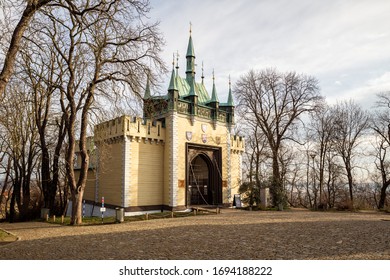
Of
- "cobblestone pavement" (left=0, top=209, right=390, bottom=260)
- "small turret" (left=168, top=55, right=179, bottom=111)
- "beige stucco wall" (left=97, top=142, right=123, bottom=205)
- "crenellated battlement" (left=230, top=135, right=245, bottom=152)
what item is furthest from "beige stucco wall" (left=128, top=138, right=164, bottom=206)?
"cobblestone pavement" (left=0, top=209, right=390, bottom=260)

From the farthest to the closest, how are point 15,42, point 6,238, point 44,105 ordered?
point 44,105 → point 15,42 → point 6,238

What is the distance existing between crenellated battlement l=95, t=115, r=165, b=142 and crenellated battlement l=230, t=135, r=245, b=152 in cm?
804

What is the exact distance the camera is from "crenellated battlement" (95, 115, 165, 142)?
21.6 m

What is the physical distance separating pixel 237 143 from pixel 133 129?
1172cm

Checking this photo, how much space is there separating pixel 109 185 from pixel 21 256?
15.5 meters

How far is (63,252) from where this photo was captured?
25.1 feet

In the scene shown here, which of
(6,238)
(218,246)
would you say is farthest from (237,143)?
(6,238)

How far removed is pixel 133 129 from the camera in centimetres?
2194

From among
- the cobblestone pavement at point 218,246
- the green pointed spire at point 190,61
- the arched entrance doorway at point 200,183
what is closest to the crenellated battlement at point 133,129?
the arched entrance doorway at point 200,183

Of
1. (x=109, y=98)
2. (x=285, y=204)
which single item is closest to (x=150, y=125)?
(x=109, y=98)

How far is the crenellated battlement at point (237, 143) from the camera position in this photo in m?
28.9

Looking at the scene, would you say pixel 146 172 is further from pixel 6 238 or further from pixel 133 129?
pixel 6 238

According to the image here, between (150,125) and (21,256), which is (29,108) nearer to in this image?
(150,125)

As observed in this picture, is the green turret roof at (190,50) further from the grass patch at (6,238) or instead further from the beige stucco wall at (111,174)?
the grass patch at (6,238)
